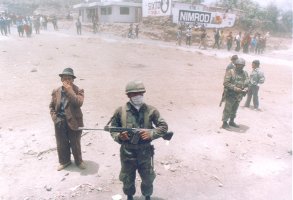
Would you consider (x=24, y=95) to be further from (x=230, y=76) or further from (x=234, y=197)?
(x=234, y=197)

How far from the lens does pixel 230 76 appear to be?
7.64 m

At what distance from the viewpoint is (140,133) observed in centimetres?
408

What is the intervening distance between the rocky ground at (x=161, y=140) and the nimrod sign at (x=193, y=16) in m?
16.6

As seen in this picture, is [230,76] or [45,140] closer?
[45,140]

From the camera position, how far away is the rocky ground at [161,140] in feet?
17.2

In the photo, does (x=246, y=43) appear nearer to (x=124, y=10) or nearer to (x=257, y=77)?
(x=257, y=77)

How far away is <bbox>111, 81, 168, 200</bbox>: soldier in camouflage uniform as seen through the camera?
411 centimetres

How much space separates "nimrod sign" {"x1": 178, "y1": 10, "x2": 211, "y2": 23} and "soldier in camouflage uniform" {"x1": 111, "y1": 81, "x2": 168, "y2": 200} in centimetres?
2778

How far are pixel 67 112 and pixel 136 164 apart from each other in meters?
1.63

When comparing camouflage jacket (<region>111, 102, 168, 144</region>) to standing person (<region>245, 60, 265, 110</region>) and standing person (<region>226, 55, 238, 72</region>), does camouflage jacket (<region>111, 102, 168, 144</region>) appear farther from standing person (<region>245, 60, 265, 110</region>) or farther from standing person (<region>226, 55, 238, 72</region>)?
standing person (<region>245, 60, 265, 110</region>)

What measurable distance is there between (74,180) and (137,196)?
1.13 m

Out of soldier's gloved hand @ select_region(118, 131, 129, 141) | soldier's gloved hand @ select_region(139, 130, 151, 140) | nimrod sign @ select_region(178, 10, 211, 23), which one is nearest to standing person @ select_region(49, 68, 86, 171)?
soldier's gloved hand @ select_region(118, 131, 129, 141)

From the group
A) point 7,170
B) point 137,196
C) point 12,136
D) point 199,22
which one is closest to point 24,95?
point 12,136

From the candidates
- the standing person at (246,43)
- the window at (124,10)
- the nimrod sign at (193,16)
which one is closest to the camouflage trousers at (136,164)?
the standing person at (246,43)
